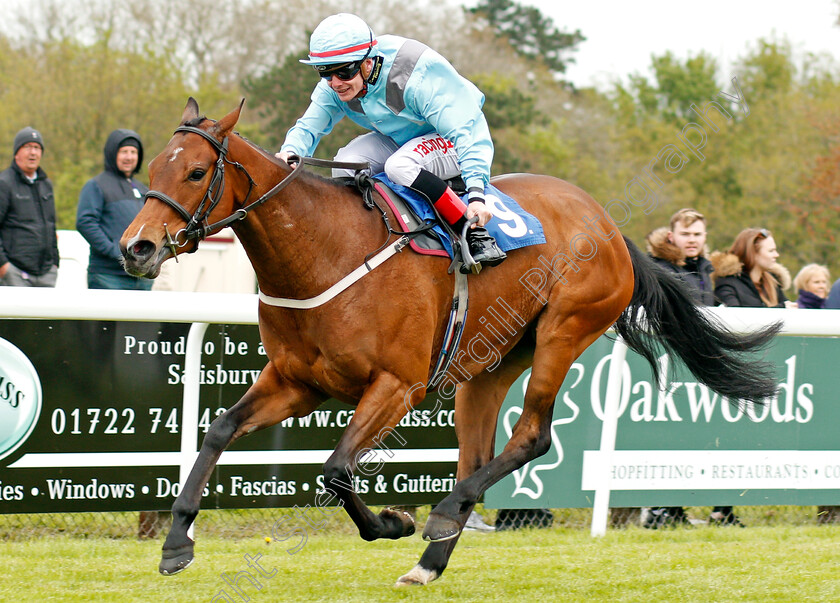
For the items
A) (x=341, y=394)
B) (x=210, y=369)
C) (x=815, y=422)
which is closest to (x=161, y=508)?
(x=210, y=369)

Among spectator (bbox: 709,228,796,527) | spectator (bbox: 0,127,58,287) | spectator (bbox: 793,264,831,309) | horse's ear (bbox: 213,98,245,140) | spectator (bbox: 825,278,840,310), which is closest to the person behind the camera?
horse's ear (bbox: 213,98,245,140)

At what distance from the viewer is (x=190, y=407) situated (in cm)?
453

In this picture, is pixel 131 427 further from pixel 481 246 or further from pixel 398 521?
pixel 481 246

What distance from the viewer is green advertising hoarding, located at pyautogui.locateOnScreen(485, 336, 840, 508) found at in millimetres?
5215

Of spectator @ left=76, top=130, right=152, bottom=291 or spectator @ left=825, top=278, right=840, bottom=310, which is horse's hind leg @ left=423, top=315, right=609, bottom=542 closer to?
spectator @ left=76, top=130, right=152, bottom=291

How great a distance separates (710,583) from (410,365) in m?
1.64

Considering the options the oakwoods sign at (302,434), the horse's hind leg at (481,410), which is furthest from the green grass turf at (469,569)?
the horse's hind leg at (481,410)

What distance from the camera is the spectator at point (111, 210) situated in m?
5.64

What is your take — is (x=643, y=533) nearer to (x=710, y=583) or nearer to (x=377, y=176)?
(x=710, y=583)

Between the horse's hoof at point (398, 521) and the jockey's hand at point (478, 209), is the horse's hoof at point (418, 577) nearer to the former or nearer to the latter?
the horse's hoof at point (398, 521)

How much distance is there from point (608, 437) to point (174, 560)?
2.70 m

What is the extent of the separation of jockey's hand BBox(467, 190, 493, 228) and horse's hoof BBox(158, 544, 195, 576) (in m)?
1.51

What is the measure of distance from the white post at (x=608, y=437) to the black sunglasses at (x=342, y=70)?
2.40 meters

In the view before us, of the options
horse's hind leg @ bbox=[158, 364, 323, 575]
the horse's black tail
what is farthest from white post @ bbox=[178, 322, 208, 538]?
the horse's black tail
